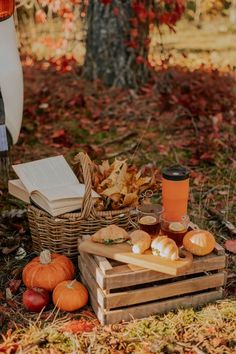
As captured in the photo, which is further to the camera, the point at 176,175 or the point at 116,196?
the point at 116,196

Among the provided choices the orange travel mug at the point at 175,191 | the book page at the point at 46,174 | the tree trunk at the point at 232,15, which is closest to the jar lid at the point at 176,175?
the orange travel mug at the point at 175,191

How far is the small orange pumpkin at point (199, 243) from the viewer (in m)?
2.99

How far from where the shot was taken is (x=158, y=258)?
9.49 ft

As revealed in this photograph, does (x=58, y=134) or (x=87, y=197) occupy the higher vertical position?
(x=87, y=197)

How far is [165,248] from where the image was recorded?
2879mm

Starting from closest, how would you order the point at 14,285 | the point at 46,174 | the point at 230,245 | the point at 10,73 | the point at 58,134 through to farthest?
the point at 14,285 → the point at 46,174 → the point at 230,245 → the point at 10,73 → the point at 58,134

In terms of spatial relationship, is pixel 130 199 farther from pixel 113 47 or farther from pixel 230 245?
pixel 113 47

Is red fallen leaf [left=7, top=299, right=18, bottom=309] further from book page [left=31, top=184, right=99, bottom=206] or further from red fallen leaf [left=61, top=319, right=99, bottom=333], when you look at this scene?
book page [left=31, top=184, right=99, bottom=206]

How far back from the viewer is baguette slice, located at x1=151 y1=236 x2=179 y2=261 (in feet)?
9.44

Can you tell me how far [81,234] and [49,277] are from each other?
34 centimetres

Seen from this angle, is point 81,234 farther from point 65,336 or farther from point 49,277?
point 65,336

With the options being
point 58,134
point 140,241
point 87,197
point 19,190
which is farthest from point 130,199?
point 58,134

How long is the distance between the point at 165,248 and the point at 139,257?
0.14 metres

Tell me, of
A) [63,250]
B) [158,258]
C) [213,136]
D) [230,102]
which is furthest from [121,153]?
[158,258]
